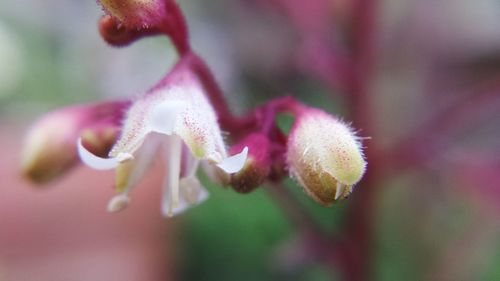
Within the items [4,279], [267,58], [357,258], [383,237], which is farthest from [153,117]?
[267,58]

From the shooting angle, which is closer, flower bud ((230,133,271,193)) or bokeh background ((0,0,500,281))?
flower bud ((230,133,271,193))

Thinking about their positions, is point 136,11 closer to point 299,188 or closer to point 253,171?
point 253,171

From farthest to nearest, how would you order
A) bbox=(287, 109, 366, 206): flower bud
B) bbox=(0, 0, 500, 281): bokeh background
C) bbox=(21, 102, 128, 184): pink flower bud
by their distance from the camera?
bbox=(0, 0, 500, 281): bokeh background, bbox=(21, 102, 128, 184): pink flower bud, bbox=(287, 109, 366, 206): flower bud

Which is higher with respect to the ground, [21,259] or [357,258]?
[357,258]

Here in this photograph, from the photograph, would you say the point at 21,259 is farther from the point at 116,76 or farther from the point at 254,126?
the point at 254,126

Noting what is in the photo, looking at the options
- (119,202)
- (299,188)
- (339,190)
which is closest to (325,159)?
(339,190)

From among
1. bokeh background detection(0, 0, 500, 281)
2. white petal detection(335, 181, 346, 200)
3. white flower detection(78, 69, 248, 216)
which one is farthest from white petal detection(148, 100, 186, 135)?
bokeh background detection(0, 0, 500, 281)

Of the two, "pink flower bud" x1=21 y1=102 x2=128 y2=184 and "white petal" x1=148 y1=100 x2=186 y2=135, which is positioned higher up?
"white petal" x1=148 y1=100 x2=186 y2=135

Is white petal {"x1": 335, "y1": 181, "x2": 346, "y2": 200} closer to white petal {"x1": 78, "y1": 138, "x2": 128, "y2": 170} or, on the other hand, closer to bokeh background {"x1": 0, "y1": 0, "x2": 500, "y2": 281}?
white petal {"x1": 78, "y1": 138, "x2": 128, "y2": 170}
